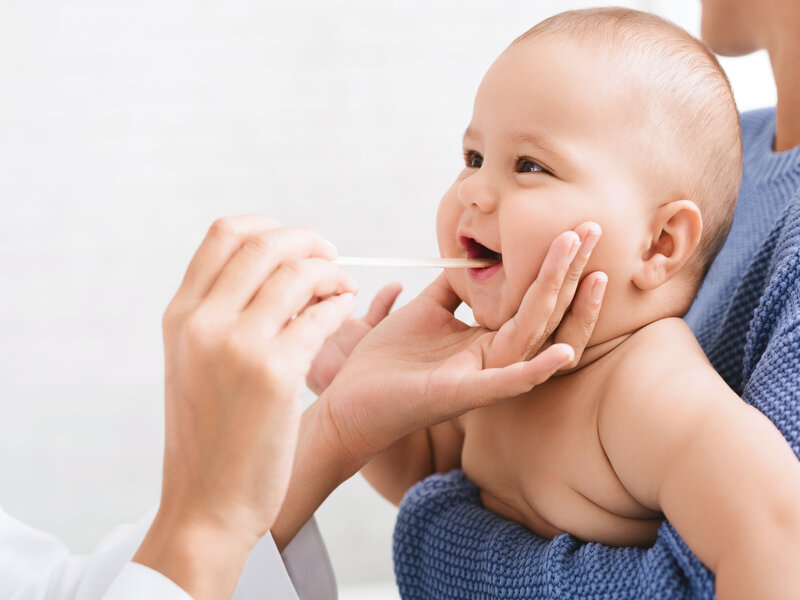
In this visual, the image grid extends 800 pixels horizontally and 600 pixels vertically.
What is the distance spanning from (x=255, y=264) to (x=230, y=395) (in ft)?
0.34

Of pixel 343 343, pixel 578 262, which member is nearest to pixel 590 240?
pixel 578 262

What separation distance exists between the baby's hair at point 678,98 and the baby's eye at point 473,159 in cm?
13

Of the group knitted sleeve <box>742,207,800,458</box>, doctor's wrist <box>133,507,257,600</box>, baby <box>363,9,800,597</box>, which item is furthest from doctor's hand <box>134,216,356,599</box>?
knitted sleeve <box>742,207,800,458</box>

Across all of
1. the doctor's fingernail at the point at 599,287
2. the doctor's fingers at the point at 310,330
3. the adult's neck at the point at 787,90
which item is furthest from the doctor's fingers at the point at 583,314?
the adult's neck at the point at 787,90

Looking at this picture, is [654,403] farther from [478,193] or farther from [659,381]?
[478,193]

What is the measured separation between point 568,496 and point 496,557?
98 millimetres

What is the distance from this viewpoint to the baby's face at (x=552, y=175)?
2.77 ft

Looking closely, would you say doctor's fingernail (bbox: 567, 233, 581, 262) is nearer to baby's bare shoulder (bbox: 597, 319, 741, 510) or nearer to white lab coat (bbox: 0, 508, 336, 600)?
baby's bare shoulder (bbox: 597, 319, 741, 510)

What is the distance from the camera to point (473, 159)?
965 mm

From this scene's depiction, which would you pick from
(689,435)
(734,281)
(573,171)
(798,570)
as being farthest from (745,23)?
(798,570)

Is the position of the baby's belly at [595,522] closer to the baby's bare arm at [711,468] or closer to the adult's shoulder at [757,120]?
the baby's bare arm at [711,468]

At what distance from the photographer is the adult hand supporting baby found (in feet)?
2.58

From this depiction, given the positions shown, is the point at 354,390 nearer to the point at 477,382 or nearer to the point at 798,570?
the point at 477,382

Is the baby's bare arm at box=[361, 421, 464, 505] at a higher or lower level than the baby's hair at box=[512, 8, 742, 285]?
lower
